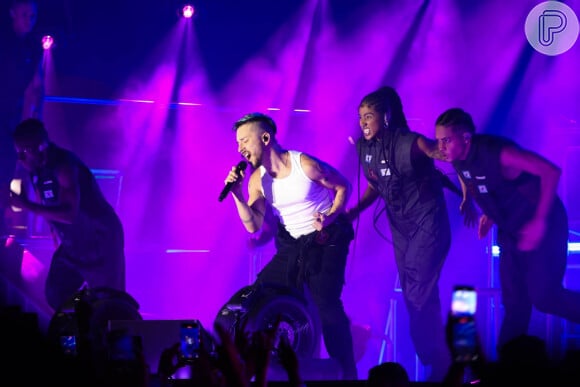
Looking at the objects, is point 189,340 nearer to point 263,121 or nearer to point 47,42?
point 263,121

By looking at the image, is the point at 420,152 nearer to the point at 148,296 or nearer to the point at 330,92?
the point at 330,92

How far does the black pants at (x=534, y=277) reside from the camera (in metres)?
6.40

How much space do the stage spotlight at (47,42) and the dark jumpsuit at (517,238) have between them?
150 inches

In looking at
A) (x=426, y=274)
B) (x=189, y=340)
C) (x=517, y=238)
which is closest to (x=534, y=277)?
(x=517, y=238)

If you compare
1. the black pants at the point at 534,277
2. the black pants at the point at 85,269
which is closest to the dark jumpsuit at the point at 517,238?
the black pants at the point at 534,277

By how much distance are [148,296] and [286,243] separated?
1.46 meters

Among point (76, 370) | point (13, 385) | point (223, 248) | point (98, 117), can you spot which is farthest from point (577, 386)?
point (98, 117)

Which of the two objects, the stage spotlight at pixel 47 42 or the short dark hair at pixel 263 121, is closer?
the short dark hair at pixel 263 121

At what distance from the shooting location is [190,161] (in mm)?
7062

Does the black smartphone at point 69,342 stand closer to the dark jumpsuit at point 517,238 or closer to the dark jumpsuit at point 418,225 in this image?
the dark jumpsuit at point 418,225

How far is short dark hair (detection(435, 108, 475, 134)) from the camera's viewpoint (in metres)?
6.60

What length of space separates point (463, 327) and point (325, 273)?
13.5ft

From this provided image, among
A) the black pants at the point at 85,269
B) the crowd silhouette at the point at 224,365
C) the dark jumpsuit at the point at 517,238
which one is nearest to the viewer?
the crowd silhouette at the point at 224,365

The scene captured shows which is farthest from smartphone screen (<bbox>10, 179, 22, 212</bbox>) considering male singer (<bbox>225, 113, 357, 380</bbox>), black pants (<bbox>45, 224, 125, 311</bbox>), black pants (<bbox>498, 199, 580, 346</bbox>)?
black pants (<bbox>498, 199, 580, 346</bbox>)
